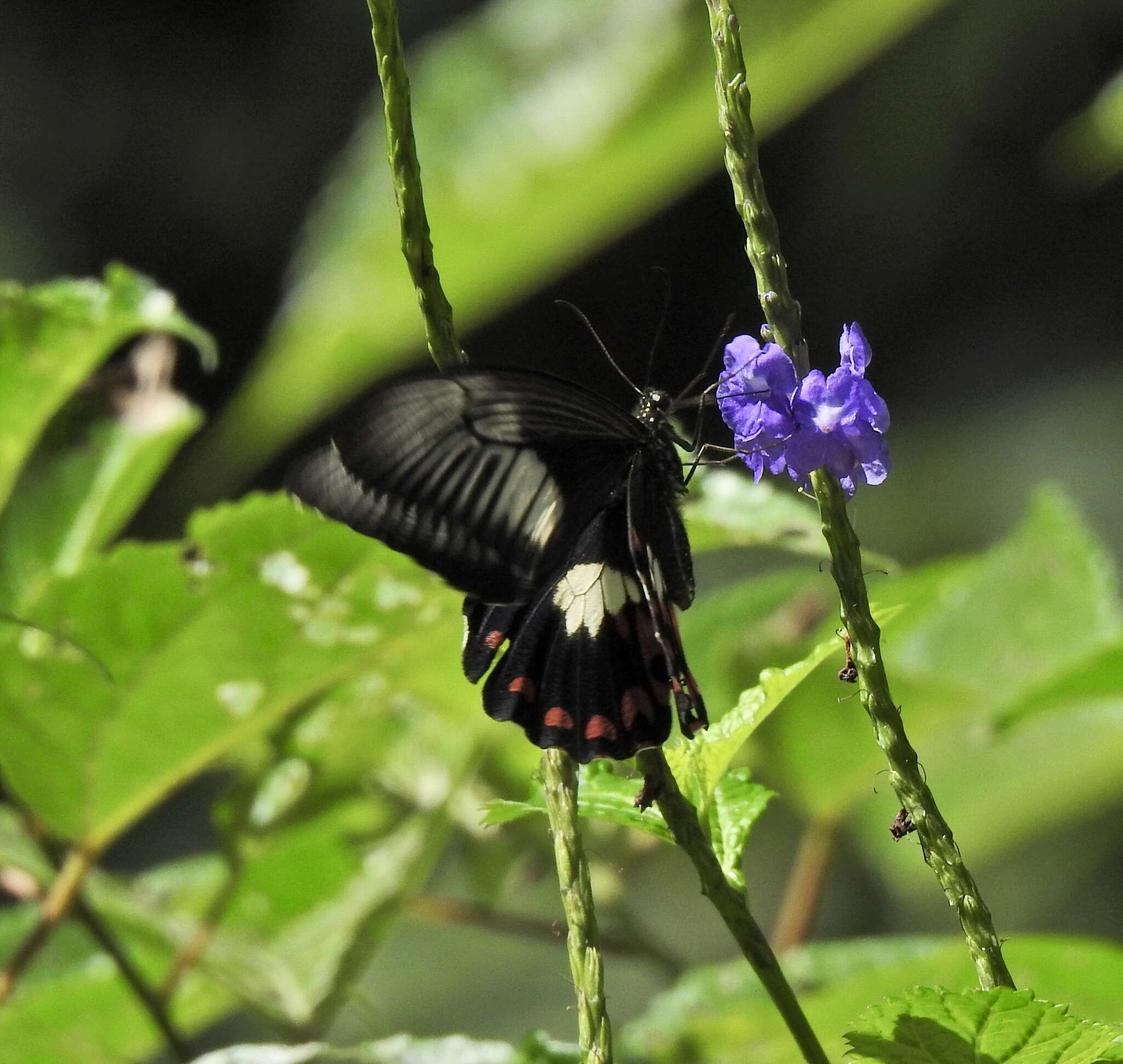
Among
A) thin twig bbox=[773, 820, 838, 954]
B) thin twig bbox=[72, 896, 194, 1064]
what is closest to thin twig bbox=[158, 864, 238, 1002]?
thin twig bbox=[72, 896, 194, 1064]

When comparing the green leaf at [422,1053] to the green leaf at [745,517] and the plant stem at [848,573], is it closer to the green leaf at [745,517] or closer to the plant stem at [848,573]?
the plant stem at [848,573]

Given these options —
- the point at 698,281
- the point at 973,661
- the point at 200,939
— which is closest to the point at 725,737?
the point at 200,939

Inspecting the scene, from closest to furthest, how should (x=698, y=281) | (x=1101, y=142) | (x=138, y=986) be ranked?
(x=138, y=986) → (x=1101, y=142) → (x=698, y=281)

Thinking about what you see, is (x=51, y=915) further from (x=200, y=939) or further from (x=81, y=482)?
(x=81, y=482)

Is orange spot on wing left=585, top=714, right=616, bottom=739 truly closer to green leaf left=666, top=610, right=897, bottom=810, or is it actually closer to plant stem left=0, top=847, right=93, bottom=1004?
green leaf left=666, top=610, right=897, bottom=810

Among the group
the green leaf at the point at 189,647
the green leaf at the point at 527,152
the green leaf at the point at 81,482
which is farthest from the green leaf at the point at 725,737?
the green leaf at the point at 527,152

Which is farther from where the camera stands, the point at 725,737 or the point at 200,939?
the point at 200,939

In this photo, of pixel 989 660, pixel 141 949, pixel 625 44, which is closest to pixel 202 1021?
pixel 141 949
